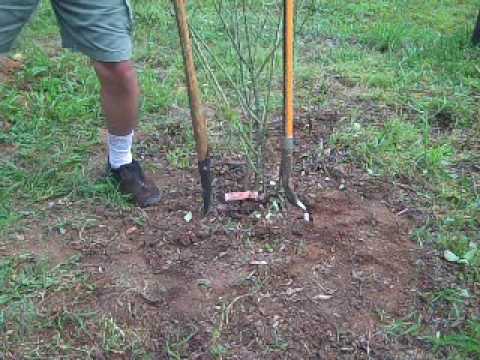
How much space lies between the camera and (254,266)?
265cm

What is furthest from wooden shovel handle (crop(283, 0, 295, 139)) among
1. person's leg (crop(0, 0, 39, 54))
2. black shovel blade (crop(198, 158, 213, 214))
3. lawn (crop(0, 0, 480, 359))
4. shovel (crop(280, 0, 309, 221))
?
person's leg (crop(0, 0, 39, 54))

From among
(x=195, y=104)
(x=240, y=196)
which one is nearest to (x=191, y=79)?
(x=195, y=104)

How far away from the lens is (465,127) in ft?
12.8

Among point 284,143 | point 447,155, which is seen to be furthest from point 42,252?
point 447,155

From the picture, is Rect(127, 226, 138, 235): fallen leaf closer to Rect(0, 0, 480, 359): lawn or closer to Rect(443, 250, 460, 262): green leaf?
Rect(0, 0, 480, 359): lawn

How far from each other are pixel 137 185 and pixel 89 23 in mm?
783

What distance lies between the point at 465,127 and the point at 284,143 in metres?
1.56

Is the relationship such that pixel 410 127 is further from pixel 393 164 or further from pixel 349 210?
pixel 349 210

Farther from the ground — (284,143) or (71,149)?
(284,143)

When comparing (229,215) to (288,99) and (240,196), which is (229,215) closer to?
(240,196)

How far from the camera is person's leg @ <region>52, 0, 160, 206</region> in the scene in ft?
8.99

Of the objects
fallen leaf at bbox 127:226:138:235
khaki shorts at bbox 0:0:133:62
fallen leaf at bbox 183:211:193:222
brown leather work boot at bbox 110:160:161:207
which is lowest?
fallen leaf at bbox 127:226:138:235

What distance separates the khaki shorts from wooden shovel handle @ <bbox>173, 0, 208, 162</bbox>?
1.13 ft

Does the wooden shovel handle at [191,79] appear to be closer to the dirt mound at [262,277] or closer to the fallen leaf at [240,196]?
the fallen leaf at [240,196]
